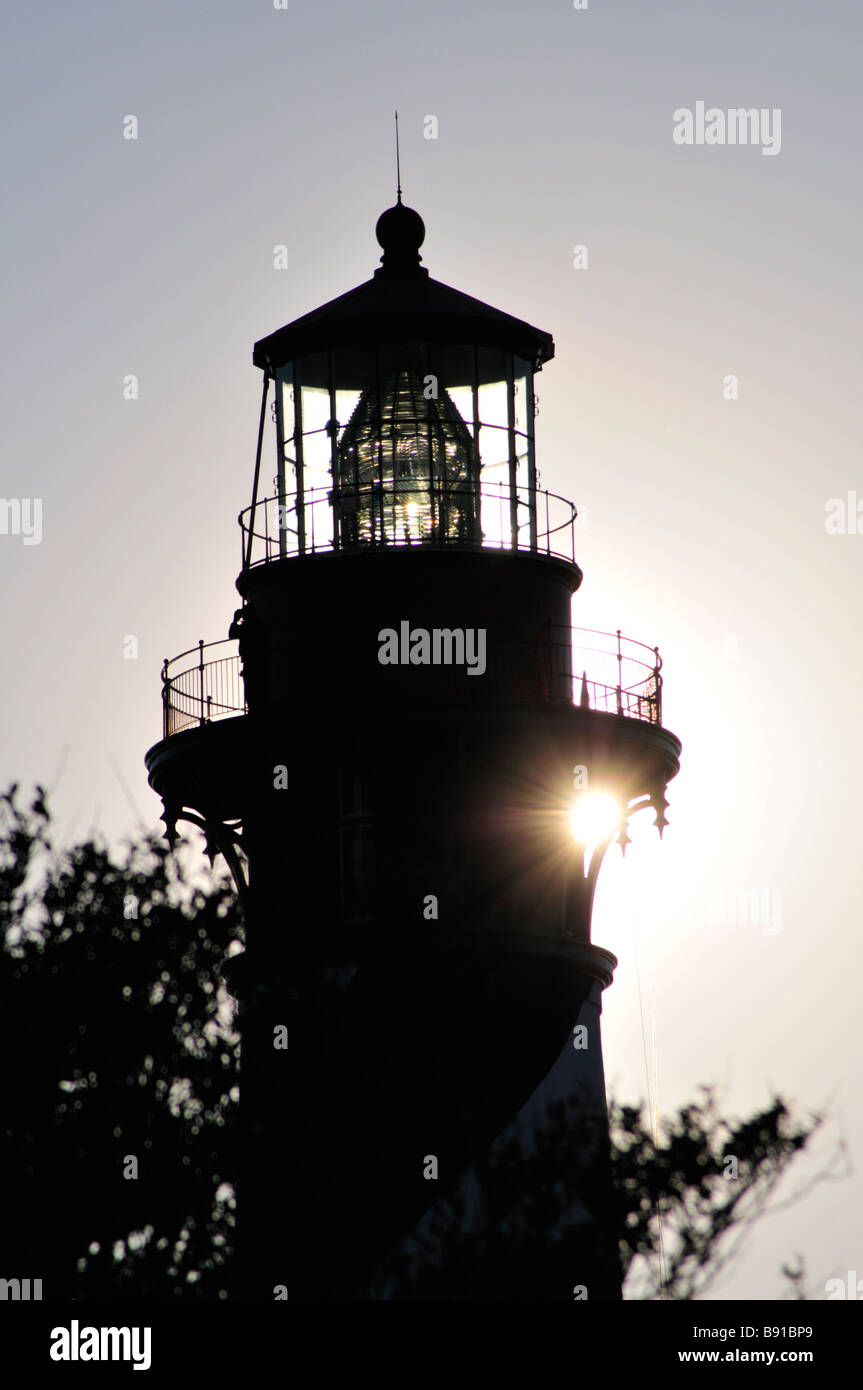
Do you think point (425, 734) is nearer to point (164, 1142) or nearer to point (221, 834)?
point (221, 834)

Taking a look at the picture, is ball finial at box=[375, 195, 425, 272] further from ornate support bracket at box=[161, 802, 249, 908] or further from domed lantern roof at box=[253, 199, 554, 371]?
ornate support bracket at box=[161, 802, 249, 908]

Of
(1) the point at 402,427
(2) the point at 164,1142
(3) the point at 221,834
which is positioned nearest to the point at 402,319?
(1) the point at 402,427

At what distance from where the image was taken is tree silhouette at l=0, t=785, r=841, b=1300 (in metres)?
23.2

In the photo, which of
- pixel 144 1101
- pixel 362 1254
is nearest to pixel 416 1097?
pixel 362 1254

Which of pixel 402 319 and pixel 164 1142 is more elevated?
pixel 402 319

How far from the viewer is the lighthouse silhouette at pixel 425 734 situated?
34.9 m

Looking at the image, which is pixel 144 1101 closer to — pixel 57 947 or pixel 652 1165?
pixel 57 947

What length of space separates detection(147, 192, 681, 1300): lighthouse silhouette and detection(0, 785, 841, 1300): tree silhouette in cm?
736

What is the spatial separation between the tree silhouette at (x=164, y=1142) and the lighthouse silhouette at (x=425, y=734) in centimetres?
736

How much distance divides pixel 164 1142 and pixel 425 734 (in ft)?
39.6

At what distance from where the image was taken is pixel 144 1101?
79.0ft

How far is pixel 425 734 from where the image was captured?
35469 mm
